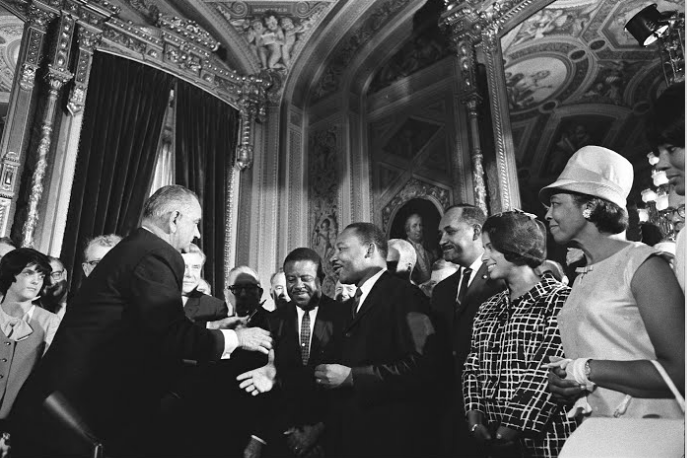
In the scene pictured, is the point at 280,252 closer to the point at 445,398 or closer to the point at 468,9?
the point at 468,9

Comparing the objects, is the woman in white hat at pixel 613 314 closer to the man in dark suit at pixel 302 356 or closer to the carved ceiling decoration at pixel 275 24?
the man in dark suit at pixel 302 356

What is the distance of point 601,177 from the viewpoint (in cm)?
189

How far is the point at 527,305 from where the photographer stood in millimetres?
2264

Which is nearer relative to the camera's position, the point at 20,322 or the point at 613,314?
the point at 613,314

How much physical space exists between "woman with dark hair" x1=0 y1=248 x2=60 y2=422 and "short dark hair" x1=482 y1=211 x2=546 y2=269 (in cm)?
266

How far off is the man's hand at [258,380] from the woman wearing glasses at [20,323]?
142 centimetres

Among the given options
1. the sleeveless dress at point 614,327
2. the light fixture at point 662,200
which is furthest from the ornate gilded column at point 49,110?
the light fixture at point 662,200

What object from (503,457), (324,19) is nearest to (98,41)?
(324,19)

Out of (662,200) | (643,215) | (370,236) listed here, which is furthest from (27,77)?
(643,215)

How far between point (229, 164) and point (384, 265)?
5.78 m

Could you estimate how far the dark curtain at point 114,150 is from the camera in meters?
6.46

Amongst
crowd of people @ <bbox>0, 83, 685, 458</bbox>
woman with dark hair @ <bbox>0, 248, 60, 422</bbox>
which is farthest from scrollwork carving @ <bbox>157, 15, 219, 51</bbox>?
crowd of people @ <bbox>0, 83, 685, 458</bbox>

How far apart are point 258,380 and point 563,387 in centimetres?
151

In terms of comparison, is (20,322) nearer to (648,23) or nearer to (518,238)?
(518,238)
